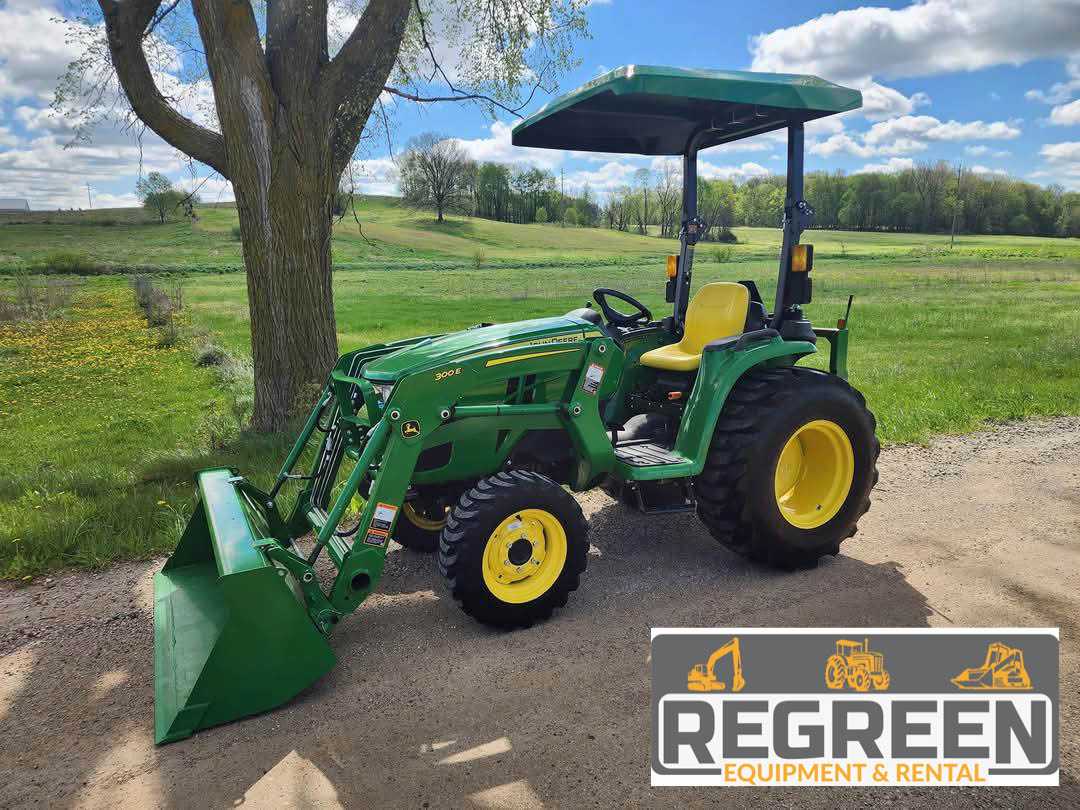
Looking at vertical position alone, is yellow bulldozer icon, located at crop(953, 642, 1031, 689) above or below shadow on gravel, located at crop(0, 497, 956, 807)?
above

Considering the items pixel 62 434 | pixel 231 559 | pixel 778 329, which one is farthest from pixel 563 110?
pixel 62 434

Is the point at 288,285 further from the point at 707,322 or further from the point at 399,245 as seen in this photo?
the point at 399,245

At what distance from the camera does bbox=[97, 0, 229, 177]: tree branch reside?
21.9ft

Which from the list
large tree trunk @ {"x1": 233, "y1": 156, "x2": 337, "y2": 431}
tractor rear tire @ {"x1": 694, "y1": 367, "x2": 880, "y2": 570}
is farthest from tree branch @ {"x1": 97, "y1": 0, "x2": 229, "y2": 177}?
tractor rear tire @ {"x1": 694, "y1": 367, "x2": 880, "y2": 570}

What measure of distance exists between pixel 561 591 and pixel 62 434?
8.48m

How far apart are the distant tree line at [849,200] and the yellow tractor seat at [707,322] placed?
149ft

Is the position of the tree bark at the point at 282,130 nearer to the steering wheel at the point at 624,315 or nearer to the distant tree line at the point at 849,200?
the steering wheel at the point at 624,315

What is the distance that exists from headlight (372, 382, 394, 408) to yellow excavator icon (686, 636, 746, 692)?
1.92m

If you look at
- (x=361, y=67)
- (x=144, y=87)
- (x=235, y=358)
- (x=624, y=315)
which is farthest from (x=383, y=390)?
(x=235, y=358)

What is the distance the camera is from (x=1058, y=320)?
17.9 m

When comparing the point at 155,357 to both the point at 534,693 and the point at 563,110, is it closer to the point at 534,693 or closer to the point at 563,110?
the point at 563,110

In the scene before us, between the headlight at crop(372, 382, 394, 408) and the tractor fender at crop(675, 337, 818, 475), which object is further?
the tractor fender at crop(675, 337, 818, 475)

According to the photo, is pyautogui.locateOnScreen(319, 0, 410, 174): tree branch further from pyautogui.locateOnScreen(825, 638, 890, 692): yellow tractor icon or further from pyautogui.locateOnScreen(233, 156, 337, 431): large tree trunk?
pyautogui.locateOnScreen(825, 638, 890, 692): yellow tractor icon

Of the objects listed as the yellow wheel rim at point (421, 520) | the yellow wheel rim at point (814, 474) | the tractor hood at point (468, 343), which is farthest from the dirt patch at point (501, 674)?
the tractor hood at point (468, 343)
